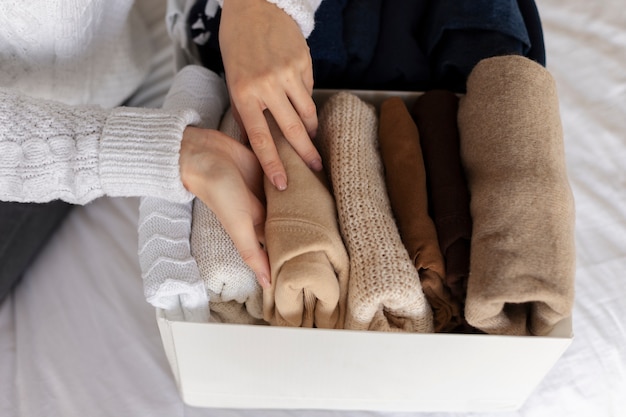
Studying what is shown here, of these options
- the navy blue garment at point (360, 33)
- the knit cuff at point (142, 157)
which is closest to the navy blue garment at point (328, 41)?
the navy blue garment at point (360, 33)

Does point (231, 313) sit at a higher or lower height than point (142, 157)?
lower

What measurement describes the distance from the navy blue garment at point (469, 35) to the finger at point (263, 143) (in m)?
0.28

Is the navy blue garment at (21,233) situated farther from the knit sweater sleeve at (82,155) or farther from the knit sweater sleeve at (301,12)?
the knit sweater sleeve at (301,12)

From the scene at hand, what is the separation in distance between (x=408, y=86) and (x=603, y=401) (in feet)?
1.58

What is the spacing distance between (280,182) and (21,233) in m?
0.39

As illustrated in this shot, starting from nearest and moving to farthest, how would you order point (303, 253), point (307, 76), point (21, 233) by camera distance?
point (303, 253), point (307, 76), point (21, 233)

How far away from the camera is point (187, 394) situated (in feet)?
2.23

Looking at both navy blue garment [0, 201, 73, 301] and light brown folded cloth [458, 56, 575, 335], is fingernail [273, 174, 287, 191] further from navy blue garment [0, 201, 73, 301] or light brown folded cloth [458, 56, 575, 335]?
Answer: navy blue garment [0, 201, 73, 301]

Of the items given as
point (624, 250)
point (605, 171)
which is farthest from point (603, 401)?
point (605, 171)

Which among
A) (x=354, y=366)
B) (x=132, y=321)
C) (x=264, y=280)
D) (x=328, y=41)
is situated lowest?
(x=132, y=321)

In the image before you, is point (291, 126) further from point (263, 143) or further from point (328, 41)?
point (328, 41)

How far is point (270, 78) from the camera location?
0.61 meters

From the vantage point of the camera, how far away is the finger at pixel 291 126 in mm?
621

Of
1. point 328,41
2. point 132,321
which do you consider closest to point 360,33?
point 328,41
